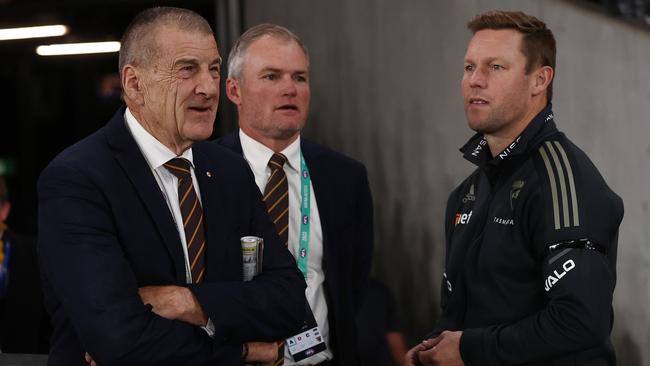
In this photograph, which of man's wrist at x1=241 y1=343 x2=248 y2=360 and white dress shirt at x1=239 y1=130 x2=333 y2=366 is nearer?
man's wrist at x1=241 y1=343 x2=248 y2=360

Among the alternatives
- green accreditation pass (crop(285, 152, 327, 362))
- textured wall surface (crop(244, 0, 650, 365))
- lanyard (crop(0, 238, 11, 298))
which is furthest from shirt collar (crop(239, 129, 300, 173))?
lanyard (crop(0, 238, 11, 298))

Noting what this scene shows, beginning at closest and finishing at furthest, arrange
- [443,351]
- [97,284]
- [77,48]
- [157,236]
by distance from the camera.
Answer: [97,284] < [157,236] < [443,351] < [77,48]

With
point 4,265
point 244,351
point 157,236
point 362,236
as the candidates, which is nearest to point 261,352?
point 244,351

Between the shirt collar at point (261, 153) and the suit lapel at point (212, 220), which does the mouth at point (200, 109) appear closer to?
the suit lapel at point (212, 220)

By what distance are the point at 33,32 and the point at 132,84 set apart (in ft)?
10.3

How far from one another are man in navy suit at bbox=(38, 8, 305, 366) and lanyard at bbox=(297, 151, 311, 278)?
1.94ft

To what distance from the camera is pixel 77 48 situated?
5.23 meters

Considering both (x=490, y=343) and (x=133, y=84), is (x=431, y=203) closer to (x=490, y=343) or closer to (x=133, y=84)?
(x=490, y=343)

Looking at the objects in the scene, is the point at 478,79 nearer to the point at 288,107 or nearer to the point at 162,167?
the point at 288,107

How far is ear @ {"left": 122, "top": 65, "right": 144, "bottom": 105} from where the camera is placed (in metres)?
2.46

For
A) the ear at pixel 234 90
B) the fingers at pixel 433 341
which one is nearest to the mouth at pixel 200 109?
the fingers at pixel 433 341

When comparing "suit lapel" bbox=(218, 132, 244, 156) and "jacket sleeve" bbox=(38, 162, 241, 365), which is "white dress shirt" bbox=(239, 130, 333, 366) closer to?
"suit lapel" bbox=(218, 132, 244, 156)

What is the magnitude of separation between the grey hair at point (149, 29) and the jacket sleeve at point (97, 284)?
36 cm

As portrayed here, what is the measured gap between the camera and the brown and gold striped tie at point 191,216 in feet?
7.86
